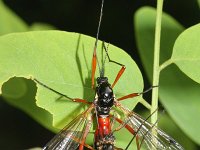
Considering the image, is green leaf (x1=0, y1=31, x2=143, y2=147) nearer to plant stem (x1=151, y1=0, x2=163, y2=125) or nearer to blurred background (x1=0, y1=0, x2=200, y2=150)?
plant stem (x1=151, y1=0, x2=163, y2=125)

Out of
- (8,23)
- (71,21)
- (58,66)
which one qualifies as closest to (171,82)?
(58,66)

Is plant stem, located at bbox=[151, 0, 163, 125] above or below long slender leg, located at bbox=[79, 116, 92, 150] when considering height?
above

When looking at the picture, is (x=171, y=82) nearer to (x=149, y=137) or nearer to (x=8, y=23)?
(x=149, y=137)

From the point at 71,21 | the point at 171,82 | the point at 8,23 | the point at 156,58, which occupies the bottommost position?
the point at 171,82

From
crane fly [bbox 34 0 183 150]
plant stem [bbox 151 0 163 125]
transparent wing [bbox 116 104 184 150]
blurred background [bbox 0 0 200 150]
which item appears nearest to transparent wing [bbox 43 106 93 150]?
crane fly [bbox 34 0 183 150]

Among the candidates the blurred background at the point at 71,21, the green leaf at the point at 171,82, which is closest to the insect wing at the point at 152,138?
the green leaf at the point at 171,82

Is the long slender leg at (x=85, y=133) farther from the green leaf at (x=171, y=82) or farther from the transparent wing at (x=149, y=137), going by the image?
the green leaf at (x=171, y=82)
